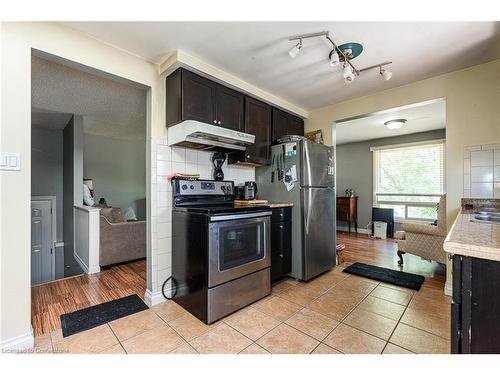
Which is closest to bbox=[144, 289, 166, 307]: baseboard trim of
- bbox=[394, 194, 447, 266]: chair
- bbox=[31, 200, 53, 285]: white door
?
bbox=[394, 194, 447, 266]: chair

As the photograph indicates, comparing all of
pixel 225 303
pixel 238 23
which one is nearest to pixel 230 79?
pixel 238 23

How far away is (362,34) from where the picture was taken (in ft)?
5.88

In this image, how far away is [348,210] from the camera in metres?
5.46

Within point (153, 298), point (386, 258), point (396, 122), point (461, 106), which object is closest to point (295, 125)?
point (461, 106)

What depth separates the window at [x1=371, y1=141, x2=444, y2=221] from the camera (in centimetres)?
472

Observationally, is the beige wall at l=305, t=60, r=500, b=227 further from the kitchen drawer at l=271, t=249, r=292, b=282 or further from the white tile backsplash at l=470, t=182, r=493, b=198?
the kitchen drawer at l=271, t=249, r=292, b=282

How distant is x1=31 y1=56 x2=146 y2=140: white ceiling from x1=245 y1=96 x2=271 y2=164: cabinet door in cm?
129

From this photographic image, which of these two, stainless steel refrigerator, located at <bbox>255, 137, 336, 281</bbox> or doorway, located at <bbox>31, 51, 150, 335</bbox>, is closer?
doorway, located at <bbox>31, 51, 150, 335</bbox>

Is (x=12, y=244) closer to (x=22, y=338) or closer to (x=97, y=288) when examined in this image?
(x=22, y=338)

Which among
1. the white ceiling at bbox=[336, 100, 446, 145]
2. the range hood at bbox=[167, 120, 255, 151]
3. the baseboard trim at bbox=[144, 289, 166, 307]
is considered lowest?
the baseboard trim at bbox=[144, 289, 166, 307]

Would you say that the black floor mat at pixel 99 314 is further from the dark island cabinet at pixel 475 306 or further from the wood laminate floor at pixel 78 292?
the dark island cabinet at pixel 475 306

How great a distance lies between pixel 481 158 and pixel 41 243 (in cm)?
639

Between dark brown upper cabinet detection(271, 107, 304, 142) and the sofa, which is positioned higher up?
dark brown upper cabinet detection(271, 107, 304, 142)

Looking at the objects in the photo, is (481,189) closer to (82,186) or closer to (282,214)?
(282,214)
